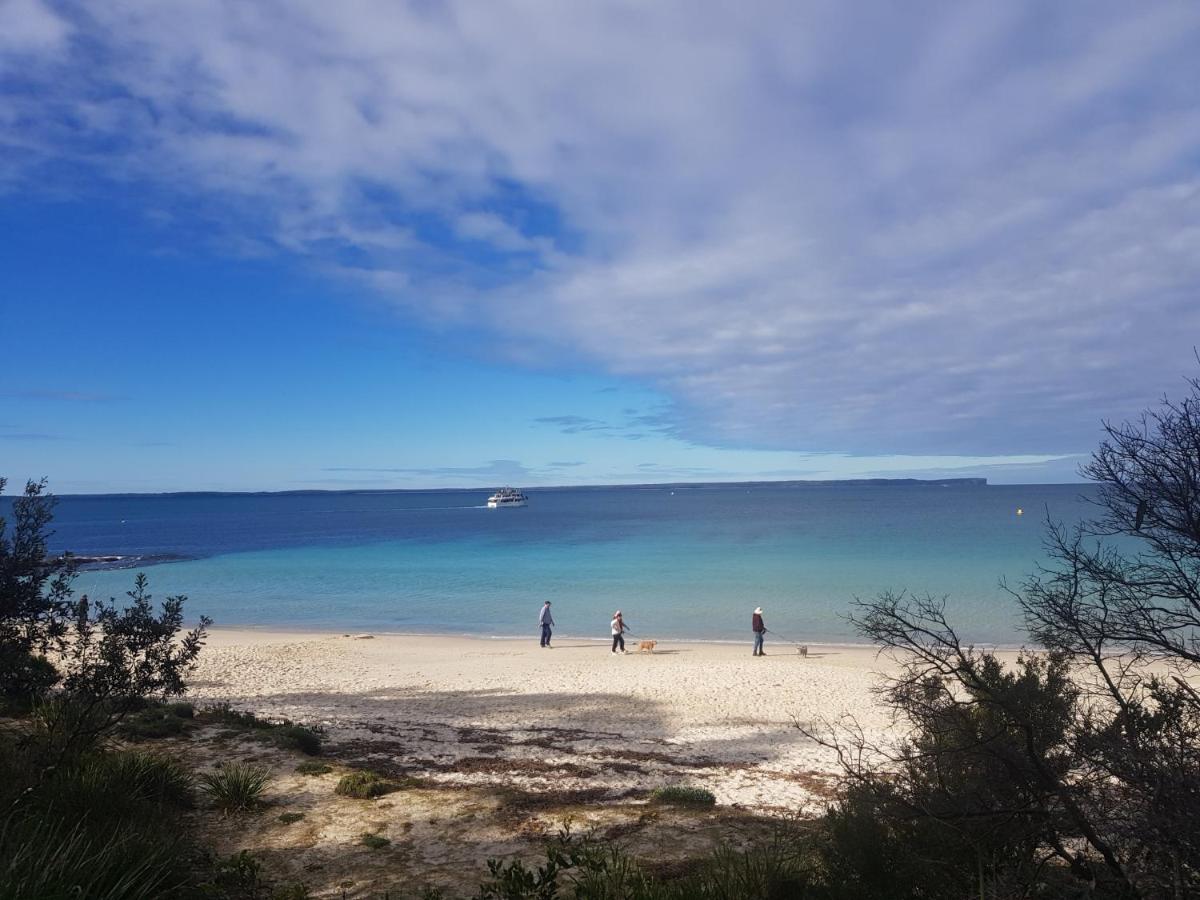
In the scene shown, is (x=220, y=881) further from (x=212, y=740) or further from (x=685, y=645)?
(x=685, y=645)

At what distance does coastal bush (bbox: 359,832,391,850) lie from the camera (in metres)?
6.52

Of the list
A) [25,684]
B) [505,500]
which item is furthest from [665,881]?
Result: [505,500]

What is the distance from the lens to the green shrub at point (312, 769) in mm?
8656

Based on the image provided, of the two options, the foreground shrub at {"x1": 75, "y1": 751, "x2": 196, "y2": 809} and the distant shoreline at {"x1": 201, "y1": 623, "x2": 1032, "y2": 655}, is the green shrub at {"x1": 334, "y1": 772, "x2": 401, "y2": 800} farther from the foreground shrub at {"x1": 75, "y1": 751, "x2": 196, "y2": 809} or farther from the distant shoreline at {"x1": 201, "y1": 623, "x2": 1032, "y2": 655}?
the distant shoreline at {"x1": 201, "y1": 623, "x2": 1032, "y2": 655}

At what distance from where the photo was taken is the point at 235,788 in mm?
7480

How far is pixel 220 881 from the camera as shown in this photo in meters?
5.34

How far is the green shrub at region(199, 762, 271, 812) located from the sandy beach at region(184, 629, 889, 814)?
236cm

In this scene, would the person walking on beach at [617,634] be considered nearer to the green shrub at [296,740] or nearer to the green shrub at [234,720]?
the green shrub at [234,720]

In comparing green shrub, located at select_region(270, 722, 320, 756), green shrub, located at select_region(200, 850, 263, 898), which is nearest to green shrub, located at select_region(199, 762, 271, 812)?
green shrub, located at select_region(200, 850, 263, 898)

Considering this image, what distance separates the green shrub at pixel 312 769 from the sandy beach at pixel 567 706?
3.91ft

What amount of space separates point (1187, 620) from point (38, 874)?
7.53 meters

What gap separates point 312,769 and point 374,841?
2.60 metres

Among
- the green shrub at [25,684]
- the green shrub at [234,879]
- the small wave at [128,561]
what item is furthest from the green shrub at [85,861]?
the small wave at [128,561]

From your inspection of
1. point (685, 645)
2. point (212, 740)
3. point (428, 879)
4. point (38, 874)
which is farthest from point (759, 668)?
point (38, 874)
